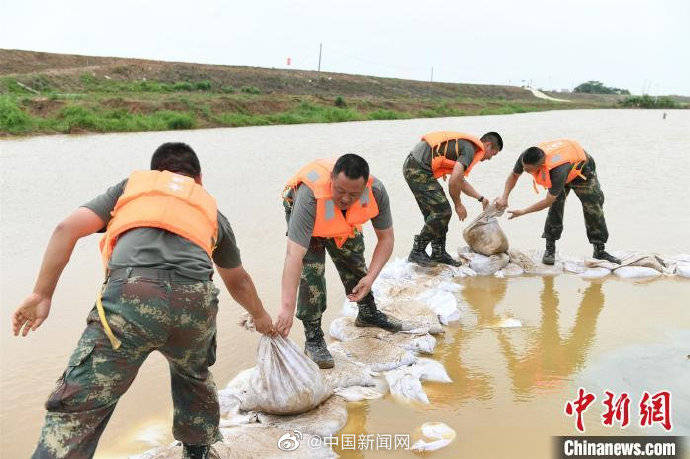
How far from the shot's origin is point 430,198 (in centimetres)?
502

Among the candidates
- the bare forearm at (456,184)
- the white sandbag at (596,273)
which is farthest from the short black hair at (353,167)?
the white sandbag at (596,273)

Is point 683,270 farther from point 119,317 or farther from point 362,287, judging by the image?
point 119,317

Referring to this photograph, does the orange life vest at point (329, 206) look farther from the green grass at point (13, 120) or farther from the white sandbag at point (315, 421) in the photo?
the green grass at point (13, 120)

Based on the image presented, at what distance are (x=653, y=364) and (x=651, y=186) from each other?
22.0 ft

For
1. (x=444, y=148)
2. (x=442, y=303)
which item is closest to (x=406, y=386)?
(x=442, y=303)

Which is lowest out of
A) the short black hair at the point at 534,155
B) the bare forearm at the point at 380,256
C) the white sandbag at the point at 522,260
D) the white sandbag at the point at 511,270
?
the white sandbag at the point at 511,270

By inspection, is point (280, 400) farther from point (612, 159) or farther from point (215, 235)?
point (612, 159)

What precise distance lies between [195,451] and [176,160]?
114 centimetres

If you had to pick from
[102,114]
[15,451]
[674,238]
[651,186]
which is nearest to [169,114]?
[102,114]

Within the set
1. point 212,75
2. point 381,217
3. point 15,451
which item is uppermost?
point 212,75

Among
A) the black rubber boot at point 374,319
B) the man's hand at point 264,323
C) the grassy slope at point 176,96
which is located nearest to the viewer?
the man's hand at point 264,323

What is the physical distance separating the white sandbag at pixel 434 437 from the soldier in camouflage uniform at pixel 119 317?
1113 mm

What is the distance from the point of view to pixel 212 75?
3497 cm

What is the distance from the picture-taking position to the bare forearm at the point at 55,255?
6.25ft
